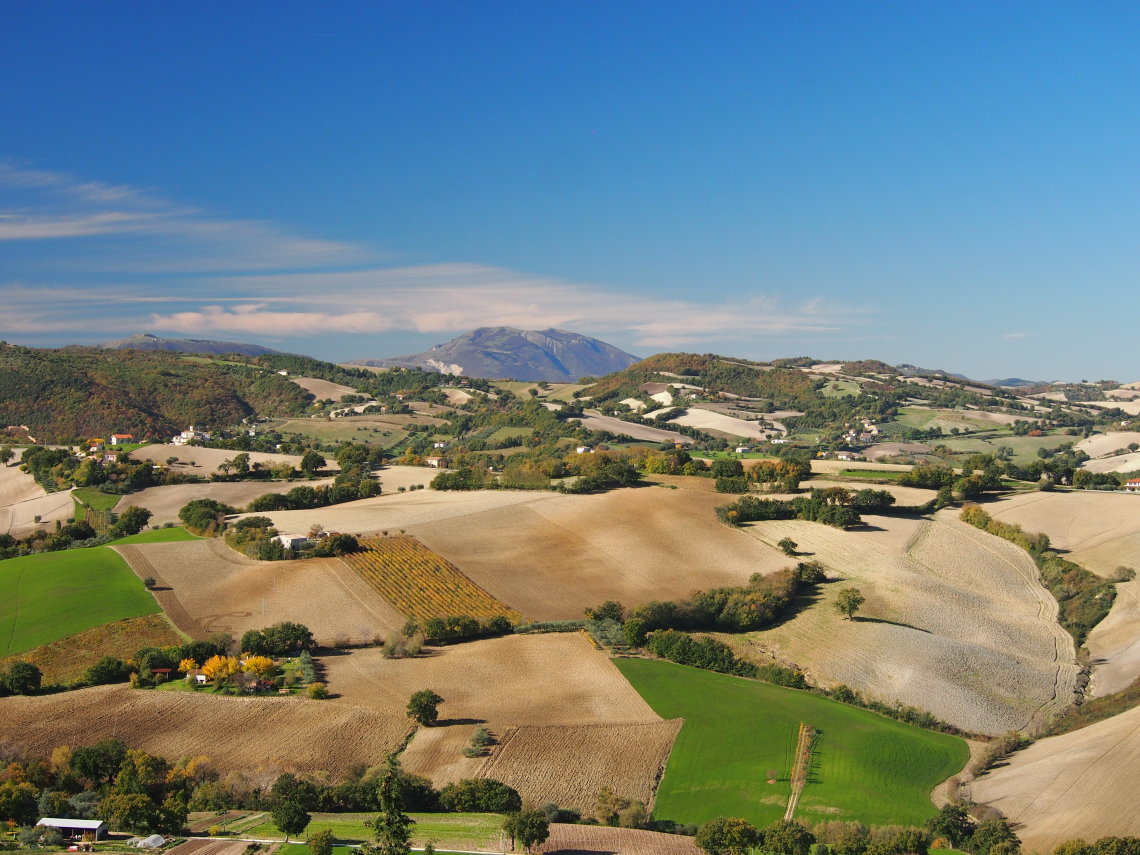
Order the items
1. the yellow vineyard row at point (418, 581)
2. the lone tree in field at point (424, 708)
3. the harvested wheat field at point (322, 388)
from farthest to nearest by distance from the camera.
Answer: the harvested wheat field at point (322, 388)
the yellow vineyard row at point (418, 581)
the lone tree in field at point (424, 708)

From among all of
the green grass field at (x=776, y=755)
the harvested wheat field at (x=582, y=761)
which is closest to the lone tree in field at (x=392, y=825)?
the harvested wheat field at (x=582, y=761)

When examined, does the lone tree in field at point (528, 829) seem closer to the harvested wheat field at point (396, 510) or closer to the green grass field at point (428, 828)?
the green grass field at point (428, 828)

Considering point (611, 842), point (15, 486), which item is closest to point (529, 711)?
point (611, 842)

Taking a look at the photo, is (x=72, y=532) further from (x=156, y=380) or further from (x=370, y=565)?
(x=156, y=380)

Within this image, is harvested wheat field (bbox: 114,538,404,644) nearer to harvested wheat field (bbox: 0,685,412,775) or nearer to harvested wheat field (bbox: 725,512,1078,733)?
harvested wheat field (bbox: 0,685,412,775)

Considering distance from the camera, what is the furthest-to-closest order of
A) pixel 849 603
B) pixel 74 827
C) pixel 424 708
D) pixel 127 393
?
pixel 127 393, pixel 849 603, pixel 424 708, pixel 74 827

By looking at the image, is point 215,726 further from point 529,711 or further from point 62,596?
point 62,596

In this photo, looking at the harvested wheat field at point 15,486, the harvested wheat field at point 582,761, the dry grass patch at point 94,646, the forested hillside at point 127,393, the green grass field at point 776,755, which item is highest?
the forested hillside at point 127,393
